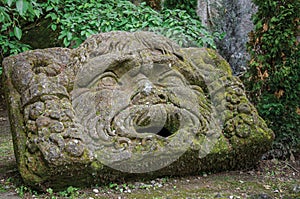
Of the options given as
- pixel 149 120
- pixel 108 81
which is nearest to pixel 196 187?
pixel 149 120

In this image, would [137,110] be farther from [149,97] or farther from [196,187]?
[196,187]

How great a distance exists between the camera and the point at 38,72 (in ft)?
12.7

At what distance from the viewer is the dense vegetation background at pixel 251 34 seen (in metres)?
4.62

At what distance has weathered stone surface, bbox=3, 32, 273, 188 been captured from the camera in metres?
3.35

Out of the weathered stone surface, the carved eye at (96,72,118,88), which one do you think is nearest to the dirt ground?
the weathered stone surface

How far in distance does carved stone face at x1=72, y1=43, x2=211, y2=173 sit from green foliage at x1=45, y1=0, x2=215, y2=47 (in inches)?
66.9

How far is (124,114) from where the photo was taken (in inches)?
144

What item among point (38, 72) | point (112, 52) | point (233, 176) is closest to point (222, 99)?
point (233, 176)

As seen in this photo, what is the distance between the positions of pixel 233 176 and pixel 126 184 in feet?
3.75

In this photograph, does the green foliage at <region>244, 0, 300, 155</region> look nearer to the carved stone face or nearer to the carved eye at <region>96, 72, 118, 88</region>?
the carved stone face

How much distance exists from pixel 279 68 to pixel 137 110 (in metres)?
1.93

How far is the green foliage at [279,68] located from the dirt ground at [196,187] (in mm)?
542

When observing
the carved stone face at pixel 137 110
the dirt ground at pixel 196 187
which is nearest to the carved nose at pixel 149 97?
the carved stone face at pixel 137 110

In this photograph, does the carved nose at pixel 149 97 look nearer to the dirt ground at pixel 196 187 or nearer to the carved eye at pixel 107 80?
the carved eye at pixel 107 80
